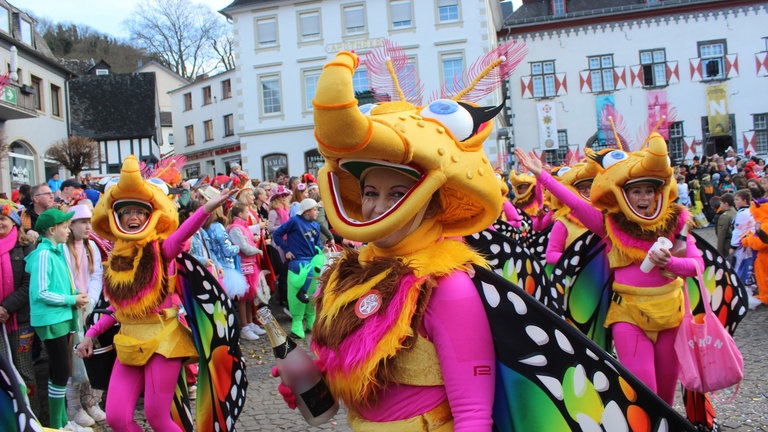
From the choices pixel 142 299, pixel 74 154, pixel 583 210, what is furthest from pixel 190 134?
pixel 583 210

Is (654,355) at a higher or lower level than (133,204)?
lower

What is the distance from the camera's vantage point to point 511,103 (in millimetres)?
33125

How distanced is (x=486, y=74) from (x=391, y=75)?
1.32 feet

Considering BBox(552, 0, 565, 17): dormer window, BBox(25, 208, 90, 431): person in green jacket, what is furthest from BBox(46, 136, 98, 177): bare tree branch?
BBox(552, 0, 565, 17): dormer window

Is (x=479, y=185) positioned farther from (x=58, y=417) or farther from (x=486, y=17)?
(x=486, y=17)

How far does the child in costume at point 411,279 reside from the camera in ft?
6.63

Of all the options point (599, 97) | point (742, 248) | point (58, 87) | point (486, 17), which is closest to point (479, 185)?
point (742, 248)

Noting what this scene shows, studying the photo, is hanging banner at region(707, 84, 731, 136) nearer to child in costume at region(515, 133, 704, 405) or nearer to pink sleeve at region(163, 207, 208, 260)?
child in costume at region(515, 133, 704, 405)

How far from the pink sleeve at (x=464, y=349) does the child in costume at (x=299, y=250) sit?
6.33 metres

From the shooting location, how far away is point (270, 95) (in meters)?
31.2

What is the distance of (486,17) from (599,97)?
814 centimetres

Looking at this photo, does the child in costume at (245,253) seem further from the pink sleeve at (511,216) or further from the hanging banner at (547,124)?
the hanging banner at (547,124)

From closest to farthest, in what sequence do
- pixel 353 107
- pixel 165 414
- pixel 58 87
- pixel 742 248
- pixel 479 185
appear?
1. pixel 353 107
2. pixel 479 185
3. pixel 165 414
4. pixel 742 248
5. pixel 58 87

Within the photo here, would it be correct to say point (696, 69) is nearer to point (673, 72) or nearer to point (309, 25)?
point (673, 72)
